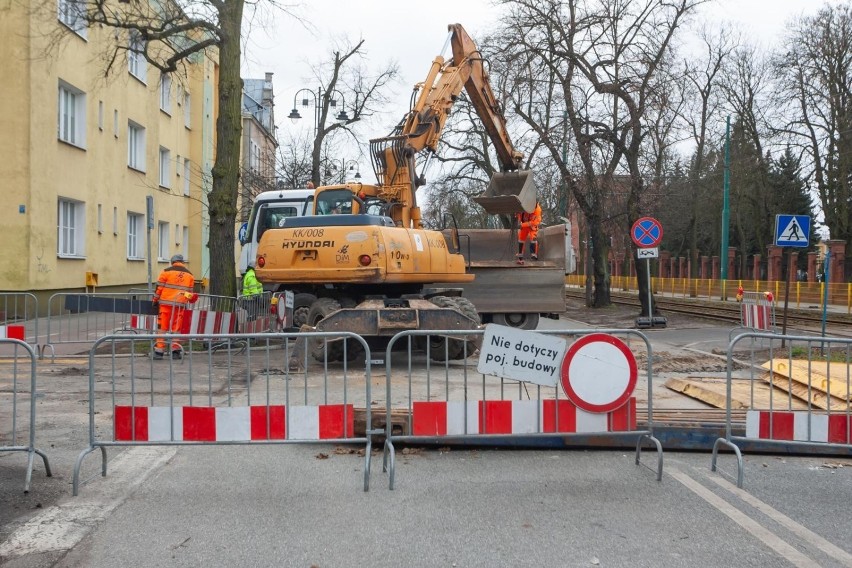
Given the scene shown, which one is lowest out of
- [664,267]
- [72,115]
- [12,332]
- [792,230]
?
[12,332]

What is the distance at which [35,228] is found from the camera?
66.8 ft

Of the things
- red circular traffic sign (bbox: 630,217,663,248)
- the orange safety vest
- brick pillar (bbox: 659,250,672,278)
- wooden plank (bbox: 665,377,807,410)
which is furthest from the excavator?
brick pillar (bbox: 659,250,672,278)

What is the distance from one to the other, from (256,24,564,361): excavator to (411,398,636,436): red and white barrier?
385 cm

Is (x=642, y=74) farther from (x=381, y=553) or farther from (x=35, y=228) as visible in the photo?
(x=381, y=553)

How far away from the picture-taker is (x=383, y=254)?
1149 cm

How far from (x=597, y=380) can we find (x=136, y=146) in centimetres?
2656

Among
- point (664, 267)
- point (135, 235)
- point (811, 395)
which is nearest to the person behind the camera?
point (811, 395)

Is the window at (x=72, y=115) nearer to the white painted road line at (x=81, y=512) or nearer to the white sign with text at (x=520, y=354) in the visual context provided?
the white painted road line at (x=81, y=512)

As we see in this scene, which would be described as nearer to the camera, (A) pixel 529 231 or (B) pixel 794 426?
(B) pixel 794 426

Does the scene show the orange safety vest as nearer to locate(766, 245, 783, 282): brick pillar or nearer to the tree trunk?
the tree trunk

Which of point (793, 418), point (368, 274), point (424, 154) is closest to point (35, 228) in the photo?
point (424, 154)

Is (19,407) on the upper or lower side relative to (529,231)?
lower

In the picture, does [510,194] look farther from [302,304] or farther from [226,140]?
[226,140]

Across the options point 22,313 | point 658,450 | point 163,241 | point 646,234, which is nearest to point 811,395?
point 658,450
